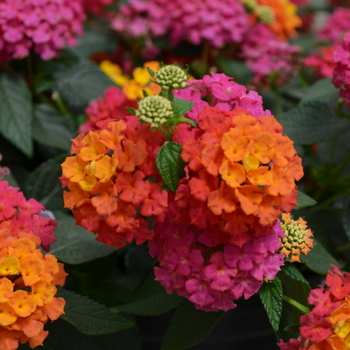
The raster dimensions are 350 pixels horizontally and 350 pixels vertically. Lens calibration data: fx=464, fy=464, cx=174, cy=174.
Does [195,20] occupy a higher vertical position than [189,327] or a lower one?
higher

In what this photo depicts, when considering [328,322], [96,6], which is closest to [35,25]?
[96,6]

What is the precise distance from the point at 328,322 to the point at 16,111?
0.73 m

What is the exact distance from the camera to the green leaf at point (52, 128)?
3.30ft

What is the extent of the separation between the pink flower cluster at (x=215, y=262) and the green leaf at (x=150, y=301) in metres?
0.15

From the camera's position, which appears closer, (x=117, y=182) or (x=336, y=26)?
(x=117, y=182)

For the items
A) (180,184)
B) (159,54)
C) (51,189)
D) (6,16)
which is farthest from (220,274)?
(159,54)

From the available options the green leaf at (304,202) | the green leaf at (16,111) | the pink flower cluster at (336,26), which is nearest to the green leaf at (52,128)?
the green leaf at (16,111)

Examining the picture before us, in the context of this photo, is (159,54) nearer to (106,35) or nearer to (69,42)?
(106,35)

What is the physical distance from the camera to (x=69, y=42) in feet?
3.49

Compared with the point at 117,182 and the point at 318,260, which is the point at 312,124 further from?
the point at 117,182

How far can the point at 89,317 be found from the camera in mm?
664

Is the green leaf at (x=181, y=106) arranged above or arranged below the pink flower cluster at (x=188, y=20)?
above

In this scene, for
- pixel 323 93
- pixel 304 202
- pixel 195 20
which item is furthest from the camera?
pixel 195 20

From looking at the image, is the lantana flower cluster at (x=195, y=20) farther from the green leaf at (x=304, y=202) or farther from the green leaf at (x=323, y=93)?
the green leaf at (x=304, y=202)
